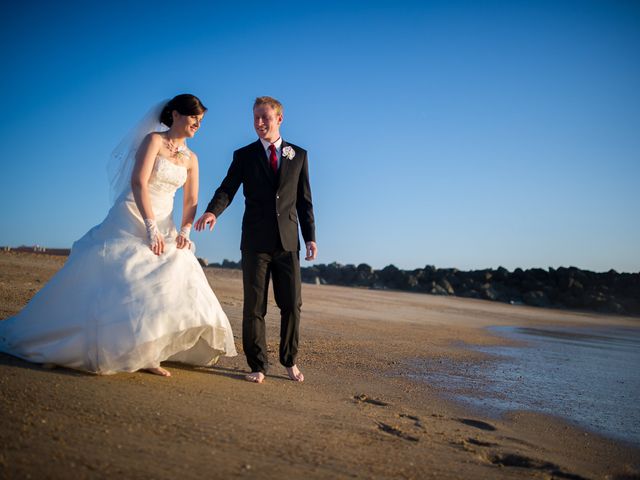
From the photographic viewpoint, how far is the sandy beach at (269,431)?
2357mm

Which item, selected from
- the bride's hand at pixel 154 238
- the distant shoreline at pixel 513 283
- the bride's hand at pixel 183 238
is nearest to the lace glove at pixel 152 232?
the bride's hand at pixel 154 238

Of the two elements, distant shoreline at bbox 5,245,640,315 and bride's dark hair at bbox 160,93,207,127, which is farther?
distant shoreline at bbox 5,245,640,315

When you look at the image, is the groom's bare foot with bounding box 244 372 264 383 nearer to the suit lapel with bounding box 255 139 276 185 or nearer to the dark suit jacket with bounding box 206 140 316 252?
the dark suit jacket with bounding box 206 140 316 252

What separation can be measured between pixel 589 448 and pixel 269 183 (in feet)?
10.2

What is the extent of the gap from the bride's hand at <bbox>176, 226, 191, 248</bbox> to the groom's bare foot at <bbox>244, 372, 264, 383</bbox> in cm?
120

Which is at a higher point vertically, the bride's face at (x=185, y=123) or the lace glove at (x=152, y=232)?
the bride's face at (x=185, y=123)

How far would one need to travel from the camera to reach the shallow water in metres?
4.27

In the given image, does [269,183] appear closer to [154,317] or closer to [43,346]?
[154,317]

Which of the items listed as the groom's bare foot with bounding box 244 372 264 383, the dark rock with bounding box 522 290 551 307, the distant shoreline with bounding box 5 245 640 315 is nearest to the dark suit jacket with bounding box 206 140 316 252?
the groom's bare foot with bounding box 244 372 264 383

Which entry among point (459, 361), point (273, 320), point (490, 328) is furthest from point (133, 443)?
point (490, 328)

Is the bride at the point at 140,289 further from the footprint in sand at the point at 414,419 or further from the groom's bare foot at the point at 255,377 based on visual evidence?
the footprint in sand at the point at 414,419

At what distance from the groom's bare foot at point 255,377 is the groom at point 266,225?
0.03 m

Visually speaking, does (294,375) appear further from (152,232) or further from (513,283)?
(513,283)

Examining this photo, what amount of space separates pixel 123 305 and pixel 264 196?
59.1 inches
